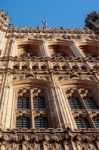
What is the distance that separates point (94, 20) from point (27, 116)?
24.6m

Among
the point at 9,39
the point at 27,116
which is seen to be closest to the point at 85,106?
the point at 27,116

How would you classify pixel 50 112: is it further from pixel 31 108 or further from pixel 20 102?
pixel 20 102

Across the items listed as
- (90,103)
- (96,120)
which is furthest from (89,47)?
(96,120)

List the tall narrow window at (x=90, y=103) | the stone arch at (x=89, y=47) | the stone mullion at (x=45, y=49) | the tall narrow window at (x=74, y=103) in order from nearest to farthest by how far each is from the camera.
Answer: the tall narrow window at (x=74, y=103)
the tall narrow window at (x=90, y=103)
the stone mullion at (x=45, y=49)
the stone arch at (x=89, y=47)

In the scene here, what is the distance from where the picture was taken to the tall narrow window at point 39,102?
55.8 ft

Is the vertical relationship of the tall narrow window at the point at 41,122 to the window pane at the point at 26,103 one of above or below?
below

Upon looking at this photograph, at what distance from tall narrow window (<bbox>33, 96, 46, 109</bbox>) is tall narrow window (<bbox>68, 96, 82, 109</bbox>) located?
137 centimetres

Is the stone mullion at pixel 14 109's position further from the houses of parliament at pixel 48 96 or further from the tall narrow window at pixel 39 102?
the tall narrow window at pixel 39 102

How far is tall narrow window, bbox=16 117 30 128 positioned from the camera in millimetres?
14926

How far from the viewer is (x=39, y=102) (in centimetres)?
1755

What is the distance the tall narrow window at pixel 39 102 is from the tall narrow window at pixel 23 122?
144 cm

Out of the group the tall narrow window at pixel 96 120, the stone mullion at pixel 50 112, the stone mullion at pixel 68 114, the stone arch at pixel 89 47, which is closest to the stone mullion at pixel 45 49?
the stone arch at pixel 89 47

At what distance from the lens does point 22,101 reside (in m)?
17.7

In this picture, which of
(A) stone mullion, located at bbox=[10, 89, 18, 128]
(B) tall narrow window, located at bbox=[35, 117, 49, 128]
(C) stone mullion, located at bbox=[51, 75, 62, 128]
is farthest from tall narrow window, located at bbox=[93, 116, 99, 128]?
(A) stone mullion, located at bbox=[10, 89, 18, 128]
